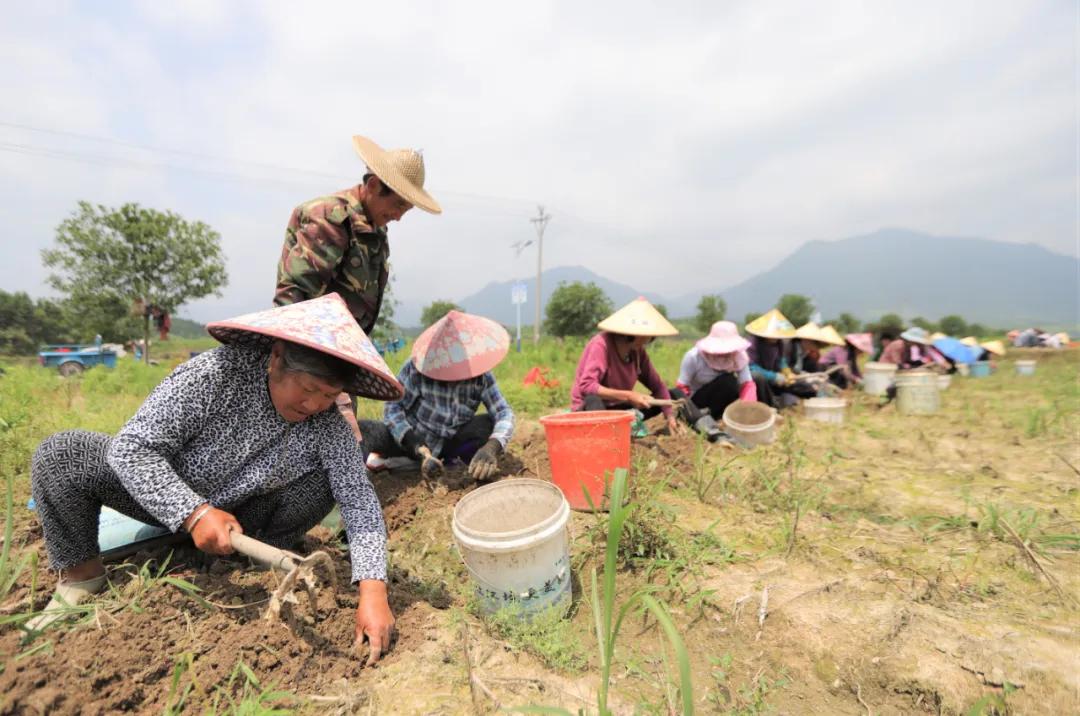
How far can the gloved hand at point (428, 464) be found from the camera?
277 cm

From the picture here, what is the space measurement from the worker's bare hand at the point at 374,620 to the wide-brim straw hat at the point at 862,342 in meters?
8.22

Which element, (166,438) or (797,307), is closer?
(166,438)

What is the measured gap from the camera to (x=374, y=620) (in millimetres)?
1409

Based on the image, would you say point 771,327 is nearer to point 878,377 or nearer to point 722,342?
point 722,342

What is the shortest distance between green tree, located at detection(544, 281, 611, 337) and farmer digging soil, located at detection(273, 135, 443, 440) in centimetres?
3089

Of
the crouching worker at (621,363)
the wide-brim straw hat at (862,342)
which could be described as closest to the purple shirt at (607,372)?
the crouching worker at (621,363)

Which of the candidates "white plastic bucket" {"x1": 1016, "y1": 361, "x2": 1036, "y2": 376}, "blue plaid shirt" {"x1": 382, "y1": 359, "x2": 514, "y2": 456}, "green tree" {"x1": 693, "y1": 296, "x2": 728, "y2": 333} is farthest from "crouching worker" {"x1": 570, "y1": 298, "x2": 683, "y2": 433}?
"green tree" {"x1": 693, "y1": 296, "x2": 728, "y2": 333}

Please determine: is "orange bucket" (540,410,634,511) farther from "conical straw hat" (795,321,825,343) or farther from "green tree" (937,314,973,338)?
"green tree" (937,314,973,338)

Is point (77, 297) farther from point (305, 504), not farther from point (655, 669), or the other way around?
point (655, 669)

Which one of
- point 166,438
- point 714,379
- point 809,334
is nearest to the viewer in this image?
point 166,438

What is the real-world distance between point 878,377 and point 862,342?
2.53 m

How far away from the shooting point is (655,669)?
149 cm

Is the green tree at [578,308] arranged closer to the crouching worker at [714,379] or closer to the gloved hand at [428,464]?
the crouching worker at [714,379]

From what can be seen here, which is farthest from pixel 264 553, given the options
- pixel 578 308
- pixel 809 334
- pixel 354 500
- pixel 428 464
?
pixel 578 308
